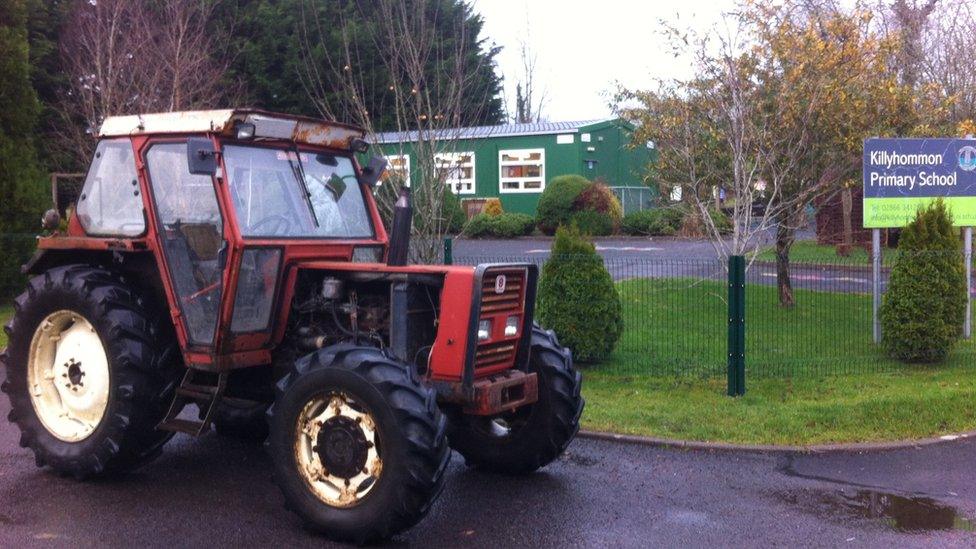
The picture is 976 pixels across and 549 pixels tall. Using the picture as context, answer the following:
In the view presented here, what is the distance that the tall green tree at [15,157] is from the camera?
1758 cm

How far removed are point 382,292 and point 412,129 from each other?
378 inches

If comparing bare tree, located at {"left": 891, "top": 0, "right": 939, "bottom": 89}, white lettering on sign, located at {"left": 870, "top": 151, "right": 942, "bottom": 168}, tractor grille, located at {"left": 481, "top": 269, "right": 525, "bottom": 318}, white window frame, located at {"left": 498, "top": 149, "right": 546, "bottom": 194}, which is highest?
bare tree, located at {"left": 891, "top": 0, "right": 939, "bottom": 89}

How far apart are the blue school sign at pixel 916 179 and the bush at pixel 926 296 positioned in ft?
3.48

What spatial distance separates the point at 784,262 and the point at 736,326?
4.63 m

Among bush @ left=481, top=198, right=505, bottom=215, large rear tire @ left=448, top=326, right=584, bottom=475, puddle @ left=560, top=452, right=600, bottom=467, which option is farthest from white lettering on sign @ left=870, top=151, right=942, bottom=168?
bush @ left=481, top=198, right=505, bottom=215

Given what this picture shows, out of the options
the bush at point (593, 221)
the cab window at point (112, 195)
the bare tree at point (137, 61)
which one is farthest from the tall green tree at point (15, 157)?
the bush at point (593, 221)

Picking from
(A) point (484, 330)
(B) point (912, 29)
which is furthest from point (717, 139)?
(B) point (912, 29)

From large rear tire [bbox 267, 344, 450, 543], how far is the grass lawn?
7.47 meters

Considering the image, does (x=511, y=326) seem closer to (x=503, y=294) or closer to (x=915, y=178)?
(x=503, y=294)

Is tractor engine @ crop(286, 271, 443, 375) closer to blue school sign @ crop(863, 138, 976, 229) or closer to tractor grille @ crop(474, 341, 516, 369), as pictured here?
tractor grille @ crop(474, 341, 516, 369)

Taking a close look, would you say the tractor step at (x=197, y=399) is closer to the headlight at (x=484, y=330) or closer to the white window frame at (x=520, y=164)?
the headlight at (x=484, y=330)

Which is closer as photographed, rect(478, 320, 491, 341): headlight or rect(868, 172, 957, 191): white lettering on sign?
rect(478, 320, 491, 341): headlight

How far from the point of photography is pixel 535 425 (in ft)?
23.9

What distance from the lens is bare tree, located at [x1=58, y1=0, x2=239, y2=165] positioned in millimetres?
17781
